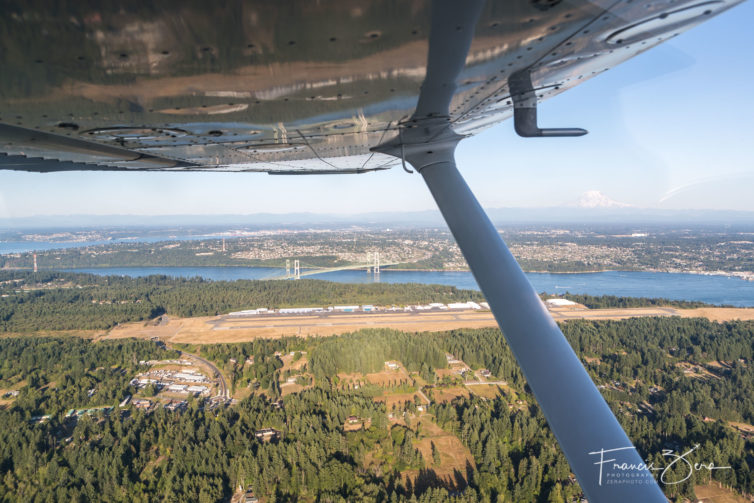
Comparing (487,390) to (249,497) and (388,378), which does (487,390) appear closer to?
(388,378)

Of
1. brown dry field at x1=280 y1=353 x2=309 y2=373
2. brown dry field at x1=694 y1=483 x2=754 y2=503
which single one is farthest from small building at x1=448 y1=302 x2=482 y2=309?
brown dry field at x1=694 y1=483 x2=754 y2=503

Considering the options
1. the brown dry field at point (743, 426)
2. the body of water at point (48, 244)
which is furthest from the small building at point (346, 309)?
the body of water at point (48, 244)

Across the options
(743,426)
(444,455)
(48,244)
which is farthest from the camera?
(48,244)

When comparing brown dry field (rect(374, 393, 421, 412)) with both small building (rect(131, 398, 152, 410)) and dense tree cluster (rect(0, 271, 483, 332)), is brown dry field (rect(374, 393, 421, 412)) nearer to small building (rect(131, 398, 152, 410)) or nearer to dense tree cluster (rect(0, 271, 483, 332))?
small building (rect(131, 398, 152, 410))

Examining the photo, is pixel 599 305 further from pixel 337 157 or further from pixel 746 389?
pixel 337 157

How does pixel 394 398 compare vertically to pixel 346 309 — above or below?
below

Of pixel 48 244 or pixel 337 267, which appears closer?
pixel 337 267

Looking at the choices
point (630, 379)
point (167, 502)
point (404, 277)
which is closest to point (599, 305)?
point (630, 379)

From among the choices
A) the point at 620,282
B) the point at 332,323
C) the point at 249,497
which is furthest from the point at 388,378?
the point at 620,282
